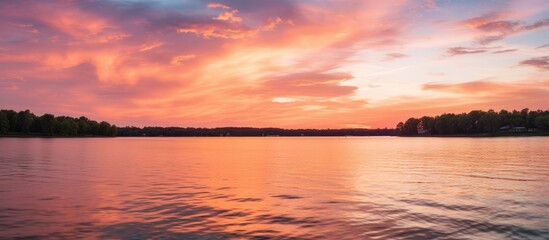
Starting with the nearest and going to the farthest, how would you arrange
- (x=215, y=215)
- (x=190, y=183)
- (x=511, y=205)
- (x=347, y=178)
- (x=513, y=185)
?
(x=215, y=215) → (x=511, y=205) → (x=513, y=185) → (x=190, y=183) → (x=347, y=178)

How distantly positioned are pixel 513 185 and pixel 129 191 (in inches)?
1391

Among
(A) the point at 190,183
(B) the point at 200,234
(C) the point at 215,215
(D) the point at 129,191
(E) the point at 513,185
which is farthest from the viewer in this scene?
(A) the point at 190,183

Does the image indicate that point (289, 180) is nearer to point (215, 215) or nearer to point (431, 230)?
point (215, 215)

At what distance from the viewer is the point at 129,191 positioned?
3744 cm

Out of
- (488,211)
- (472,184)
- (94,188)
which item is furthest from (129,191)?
(472,184)

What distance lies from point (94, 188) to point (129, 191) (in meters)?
4.06

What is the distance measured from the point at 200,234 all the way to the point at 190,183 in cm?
2352

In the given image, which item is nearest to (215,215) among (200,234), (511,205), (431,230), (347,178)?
(200,234)

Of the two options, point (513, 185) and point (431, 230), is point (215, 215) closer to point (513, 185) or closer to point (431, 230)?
point (431, 230)

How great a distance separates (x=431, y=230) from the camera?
74.7 ft

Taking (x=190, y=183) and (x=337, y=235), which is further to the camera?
(x=190, y=183)

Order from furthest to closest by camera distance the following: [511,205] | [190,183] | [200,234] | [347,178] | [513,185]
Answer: [347,178] < [190,183] < [513,185] < [511,205] < [200,234]

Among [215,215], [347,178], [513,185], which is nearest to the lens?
[215,215]

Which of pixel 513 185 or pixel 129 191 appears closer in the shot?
pixel 129 191
